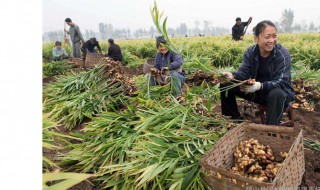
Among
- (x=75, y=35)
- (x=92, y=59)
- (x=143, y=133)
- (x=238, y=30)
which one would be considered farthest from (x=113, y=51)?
(x=143, y=133)

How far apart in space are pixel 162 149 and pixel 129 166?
254mm

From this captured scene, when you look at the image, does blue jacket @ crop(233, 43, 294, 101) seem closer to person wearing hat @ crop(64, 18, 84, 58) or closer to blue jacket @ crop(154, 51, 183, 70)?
blue jacket @ crop(154, 51, 183, 70)

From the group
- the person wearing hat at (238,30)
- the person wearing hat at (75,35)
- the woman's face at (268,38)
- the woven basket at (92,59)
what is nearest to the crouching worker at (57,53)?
the person wearing hat at (75,35)

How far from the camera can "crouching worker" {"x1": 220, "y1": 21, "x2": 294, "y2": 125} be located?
209 cm

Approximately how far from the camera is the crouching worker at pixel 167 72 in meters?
3.02

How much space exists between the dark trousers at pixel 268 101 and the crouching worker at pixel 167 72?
2.12 feet

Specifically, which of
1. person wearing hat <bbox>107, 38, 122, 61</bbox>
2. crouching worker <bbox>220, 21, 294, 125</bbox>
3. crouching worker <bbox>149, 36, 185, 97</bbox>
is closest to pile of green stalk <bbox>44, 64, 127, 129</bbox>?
crouching worker <bbox>149, 36, 185, 97</bbox>

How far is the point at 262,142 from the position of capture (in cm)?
189

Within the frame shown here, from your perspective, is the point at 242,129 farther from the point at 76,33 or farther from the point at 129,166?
the point at 76,33

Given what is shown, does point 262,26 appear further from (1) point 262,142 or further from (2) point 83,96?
(2) point 83,96

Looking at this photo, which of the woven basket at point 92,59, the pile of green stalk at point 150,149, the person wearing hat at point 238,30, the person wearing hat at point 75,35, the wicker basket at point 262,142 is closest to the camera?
the wicker basket at point 262,142

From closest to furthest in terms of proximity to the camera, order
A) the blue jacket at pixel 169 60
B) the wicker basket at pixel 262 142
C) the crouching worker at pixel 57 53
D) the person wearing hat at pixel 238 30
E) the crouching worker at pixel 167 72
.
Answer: the wicker basket at pixel 262 142, the crouching worker at pixel 167 72, the blue jacket at pixel 169 60, the crouching worker at pixel 57 53, the person wearing hat at pixel 238 30

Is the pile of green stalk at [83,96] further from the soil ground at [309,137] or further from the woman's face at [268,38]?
the woman's face at [268,38]
